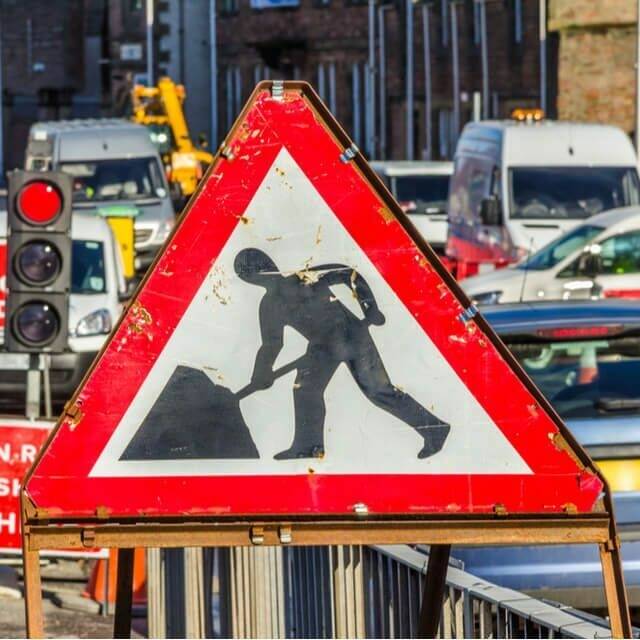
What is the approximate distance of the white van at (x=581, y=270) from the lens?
65.7 ft

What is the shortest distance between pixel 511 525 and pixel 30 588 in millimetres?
964

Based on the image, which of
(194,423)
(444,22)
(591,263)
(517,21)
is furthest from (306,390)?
(444,22)

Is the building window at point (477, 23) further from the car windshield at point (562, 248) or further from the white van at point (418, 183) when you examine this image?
the car windshield at point (562, 248)

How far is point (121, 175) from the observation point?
33.8 metres

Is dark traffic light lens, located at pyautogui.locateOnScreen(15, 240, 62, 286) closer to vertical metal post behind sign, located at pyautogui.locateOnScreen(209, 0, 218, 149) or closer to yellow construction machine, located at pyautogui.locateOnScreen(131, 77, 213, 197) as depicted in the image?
yellow construction machine, located at pyautogui.locateOnScreen(131, 77, 213, 197)

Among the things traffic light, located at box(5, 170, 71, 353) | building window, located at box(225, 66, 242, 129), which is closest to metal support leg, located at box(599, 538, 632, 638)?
traffic light, located at box(5, 170, 71, 353)

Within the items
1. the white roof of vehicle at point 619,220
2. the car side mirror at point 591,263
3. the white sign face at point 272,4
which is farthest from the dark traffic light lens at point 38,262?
the white sign face at point 272,4

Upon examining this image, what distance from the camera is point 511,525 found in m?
4.34

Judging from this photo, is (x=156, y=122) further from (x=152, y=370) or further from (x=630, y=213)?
(x=152, y=370)

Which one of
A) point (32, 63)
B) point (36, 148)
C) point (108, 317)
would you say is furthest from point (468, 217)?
point (32, 63)

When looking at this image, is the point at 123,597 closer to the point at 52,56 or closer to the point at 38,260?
the point at 38,260

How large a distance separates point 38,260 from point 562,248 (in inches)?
405

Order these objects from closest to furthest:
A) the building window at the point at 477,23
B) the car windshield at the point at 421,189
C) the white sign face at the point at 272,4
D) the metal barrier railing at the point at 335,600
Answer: the metal barrier railing at the point at 335,600
the car windshield at the point at 421,189
the building window at the point at 477,23
the white sign face at the point at 272,4

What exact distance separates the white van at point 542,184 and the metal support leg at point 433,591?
66.0ft
